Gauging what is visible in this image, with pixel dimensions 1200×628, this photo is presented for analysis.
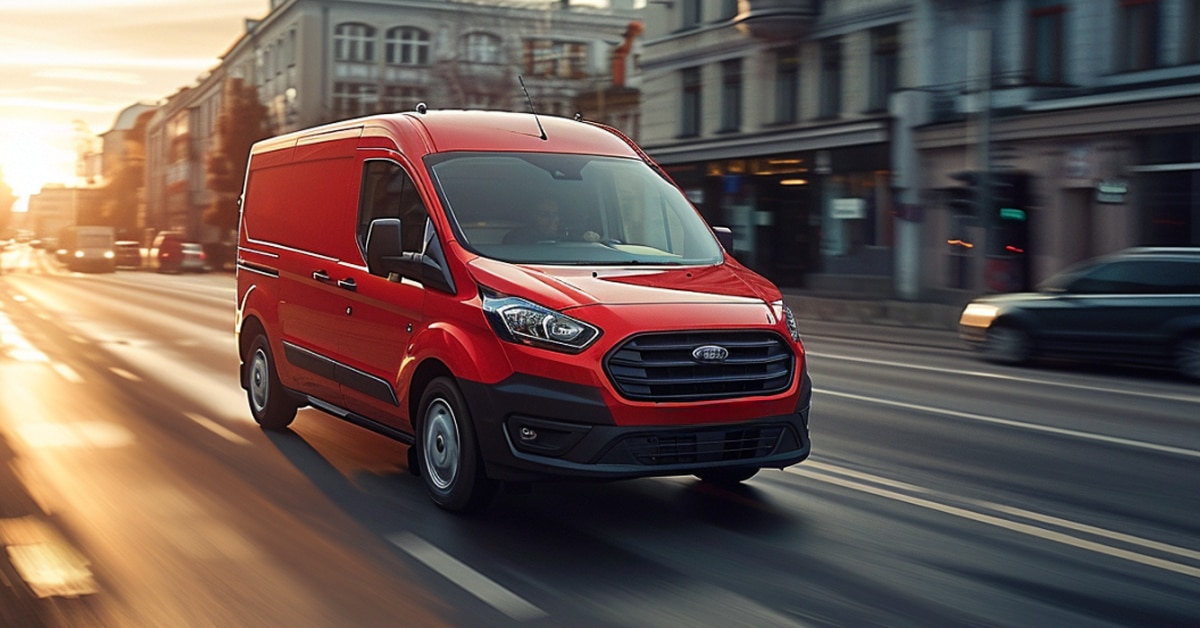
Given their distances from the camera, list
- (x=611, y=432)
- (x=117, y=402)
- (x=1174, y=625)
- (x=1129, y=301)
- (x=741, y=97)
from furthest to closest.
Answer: (x=741, y=97) < (x=1129, y=301) < (x=117, y=402) < (x=611, y=432) < (x=1174, y=625)

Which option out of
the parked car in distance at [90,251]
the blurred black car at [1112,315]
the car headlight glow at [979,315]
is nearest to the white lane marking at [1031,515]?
the blurred black car at [1112,315]

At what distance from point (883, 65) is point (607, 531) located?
28.9 m

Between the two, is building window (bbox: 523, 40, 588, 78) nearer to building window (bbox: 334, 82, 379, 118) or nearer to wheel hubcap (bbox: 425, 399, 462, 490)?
building window (bbox: 334, 82, 379, 118)

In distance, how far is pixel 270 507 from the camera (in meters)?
7.06

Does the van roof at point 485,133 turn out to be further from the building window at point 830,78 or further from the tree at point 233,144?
the tree at point 233,144

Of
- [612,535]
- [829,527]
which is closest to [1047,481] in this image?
[829,527]

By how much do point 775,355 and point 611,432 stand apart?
0.98 meters

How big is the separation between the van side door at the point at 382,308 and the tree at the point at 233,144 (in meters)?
69.7

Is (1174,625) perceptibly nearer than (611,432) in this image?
Yes

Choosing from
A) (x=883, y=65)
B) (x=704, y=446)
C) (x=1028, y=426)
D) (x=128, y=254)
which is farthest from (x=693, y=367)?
(x=128, y=254)

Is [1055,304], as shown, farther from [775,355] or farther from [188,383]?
[775,355]

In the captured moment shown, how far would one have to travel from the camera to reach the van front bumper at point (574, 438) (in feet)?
20.6

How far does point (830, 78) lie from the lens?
1406 inches

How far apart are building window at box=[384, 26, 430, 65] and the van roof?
73130 millimetres
